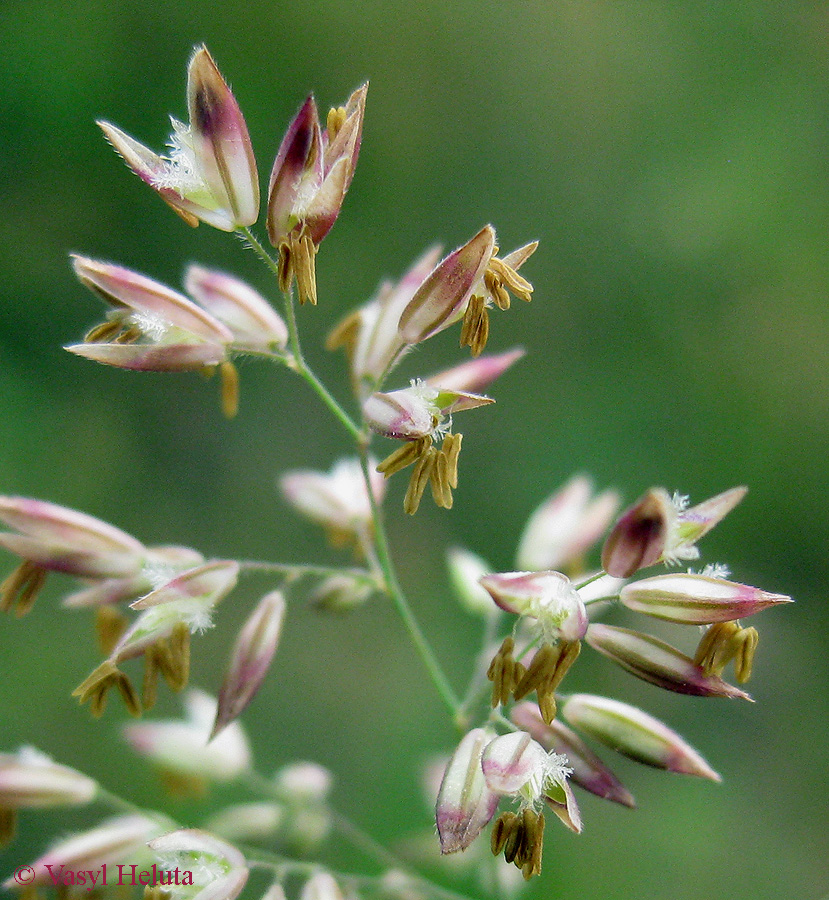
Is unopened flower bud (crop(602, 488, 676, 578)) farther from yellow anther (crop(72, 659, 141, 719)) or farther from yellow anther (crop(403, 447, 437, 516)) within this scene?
yellow anther (crop(72, 659, 141, 719))

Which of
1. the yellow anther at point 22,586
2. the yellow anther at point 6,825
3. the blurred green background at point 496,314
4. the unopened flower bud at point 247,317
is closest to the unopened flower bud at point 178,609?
the yellow anther at point 22,586

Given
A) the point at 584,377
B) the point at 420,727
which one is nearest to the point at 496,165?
the point at 584,377

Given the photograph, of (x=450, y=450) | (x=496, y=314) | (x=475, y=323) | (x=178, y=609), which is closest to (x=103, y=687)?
(x=178, y=609)

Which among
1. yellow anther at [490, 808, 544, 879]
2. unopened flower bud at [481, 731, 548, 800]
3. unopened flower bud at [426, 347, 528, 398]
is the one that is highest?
unopened flower bud at [426, 347, 528, 398]

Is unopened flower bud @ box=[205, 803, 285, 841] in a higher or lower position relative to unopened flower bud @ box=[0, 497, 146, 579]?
lower

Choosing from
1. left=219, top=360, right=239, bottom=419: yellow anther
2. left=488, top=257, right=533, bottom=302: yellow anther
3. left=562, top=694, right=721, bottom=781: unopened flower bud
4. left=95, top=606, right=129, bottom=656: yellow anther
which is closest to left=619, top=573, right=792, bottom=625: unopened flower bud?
left=562, top=694, right=721, bottom=781: unopened flower bud

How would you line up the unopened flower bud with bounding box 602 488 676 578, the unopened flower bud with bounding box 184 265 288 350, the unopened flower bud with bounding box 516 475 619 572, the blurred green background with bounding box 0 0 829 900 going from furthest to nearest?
1. the blurred green background with bounding box 0 0 829 900
2. the unopened flower bud with bounding box 516 475 619 572
3. the unopened flower bud with bounding box 184 265 288 350
4. the unopened flower bud with bounding box 602 488 676 578
